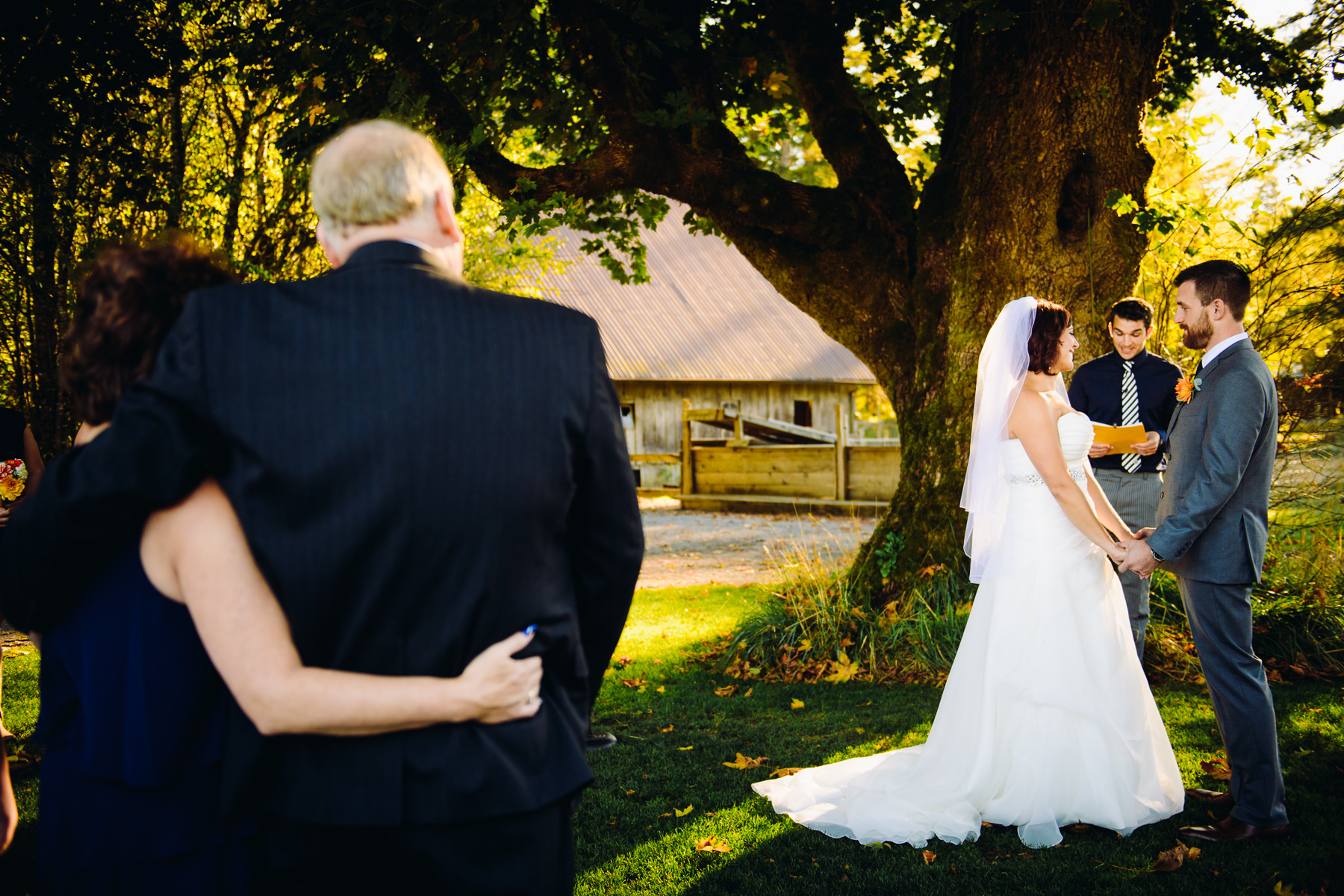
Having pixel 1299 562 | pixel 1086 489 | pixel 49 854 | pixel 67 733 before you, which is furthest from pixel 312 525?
pixel 1299 562

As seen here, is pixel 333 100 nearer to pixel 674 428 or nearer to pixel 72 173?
pixel 72 173

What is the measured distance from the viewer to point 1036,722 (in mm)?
4012

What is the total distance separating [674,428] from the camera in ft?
88.4

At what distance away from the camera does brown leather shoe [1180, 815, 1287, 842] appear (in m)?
3.65

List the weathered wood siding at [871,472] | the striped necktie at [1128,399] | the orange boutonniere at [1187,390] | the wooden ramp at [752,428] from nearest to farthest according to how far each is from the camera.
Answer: the orange boutonniere at [1187,390], the striped necktie at [1128,399], the weathered wood siding at [871,472], the wooden ramp at [752,428]

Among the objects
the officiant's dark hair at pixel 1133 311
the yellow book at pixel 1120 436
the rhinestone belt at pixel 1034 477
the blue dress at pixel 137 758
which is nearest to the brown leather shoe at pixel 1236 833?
the rhinestone belt at pixel 1034 477

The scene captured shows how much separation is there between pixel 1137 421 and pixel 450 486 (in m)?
5.90

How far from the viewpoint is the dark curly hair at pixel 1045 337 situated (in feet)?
13.9

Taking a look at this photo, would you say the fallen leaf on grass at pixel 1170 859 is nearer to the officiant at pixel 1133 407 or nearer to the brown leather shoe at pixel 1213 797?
the brown leather shoe at pixel 1213 797

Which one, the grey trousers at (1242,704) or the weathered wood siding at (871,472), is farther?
the weathered wood siding at (871,472)

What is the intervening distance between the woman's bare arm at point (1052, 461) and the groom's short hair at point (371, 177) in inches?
132

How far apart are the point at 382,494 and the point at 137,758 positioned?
74 cm

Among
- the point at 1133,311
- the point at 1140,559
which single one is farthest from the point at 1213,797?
the point at 1133,311

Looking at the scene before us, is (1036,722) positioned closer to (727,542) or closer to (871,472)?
(727,542)
